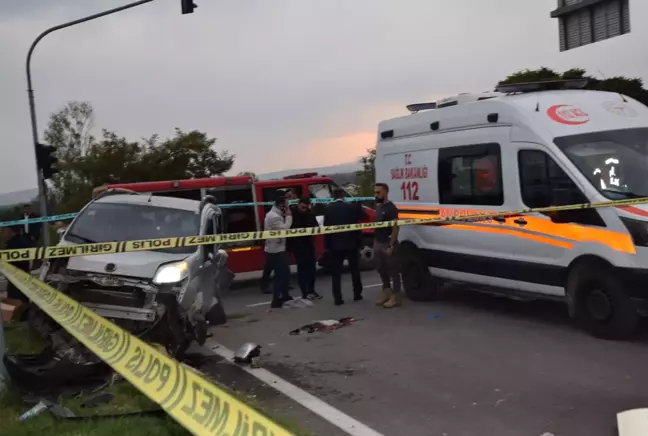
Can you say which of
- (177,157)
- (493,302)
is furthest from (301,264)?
(177,157)

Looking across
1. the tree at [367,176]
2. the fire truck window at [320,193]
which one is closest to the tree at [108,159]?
the tree at [367,176]

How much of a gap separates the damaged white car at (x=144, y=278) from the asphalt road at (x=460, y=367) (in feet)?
3.18

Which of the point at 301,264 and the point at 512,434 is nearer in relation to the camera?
the point at 512,434

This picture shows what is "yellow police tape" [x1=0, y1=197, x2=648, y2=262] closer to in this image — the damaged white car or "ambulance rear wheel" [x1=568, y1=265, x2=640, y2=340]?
the damaged white car

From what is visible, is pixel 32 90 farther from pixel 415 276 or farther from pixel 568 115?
pixel 568 115

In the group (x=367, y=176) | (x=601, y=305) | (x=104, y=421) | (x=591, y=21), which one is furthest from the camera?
(x=367, y=176)

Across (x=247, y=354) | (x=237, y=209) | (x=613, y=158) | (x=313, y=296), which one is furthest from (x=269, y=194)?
(x=613, y=158)

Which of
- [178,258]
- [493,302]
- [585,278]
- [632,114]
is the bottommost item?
[493,302]

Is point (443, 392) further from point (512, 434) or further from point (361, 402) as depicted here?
point (512, 434)

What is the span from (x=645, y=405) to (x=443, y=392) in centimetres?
148

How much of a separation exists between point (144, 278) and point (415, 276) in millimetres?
4571

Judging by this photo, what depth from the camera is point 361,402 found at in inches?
213

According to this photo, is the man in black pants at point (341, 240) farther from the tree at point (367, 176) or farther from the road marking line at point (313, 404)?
the tree at point (367, 176)

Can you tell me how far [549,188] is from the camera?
24.2 feet
